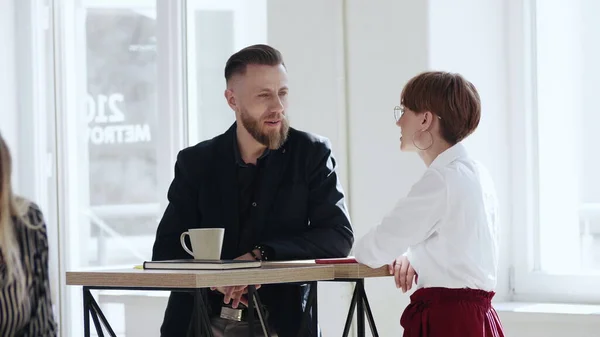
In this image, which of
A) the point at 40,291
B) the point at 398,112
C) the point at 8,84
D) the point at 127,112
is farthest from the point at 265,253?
the point at 8,84

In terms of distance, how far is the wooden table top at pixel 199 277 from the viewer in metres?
2.23

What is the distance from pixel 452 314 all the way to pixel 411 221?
0.75ft

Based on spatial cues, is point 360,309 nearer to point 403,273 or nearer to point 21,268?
point 403,273

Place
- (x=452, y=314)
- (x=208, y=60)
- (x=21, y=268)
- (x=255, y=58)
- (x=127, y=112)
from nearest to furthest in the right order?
(x=21, y=268) → (x=452, y=314) → (x=255, y=58) → (x=208, y=60) → (x=127, y=112)

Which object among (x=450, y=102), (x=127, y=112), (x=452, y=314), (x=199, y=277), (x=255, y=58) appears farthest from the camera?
(x=127, y=112)

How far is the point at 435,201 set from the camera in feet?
7.80

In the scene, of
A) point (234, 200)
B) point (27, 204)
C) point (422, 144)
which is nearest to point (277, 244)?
point (234, 200)

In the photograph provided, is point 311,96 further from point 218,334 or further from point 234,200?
point 218,334

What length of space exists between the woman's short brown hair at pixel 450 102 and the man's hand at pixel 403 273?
0.32m

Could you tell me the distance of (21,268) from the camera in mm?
1933

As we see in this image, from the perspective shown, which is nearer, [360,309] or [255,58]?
[360,309]

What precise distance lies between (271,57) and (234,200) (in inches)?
16.9

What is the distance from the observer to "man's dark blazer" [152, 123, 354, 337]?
2799 mm

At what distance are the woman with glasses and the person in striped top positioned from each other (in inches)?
31.5
